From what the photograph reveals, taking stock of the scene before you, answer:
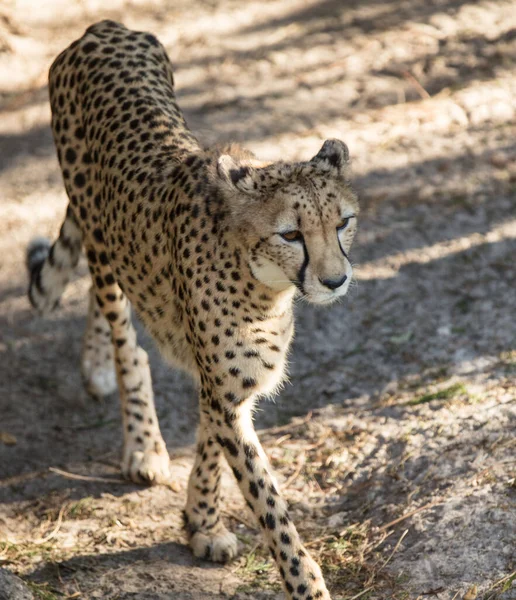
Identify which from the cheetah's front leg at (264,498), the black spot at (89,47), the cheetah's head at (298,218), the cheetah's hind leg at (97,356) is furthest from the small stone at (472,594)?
the black spot at (89,47)

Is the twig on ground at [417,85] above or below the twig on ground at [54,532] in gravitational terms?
above

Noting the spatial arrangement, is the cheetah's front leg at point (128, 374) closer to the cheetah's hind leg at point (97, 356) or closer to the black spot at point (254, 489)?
the cheetah's hind leg at point (97, 356)

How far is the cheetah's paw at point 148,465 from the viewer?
4344mm

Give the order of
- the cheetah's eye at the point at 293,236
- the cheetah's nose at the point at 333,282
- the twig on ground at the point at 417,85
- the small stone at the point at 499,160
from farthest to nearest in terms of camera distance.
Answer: the twig on ground at the point at 417,85, the small stone at the point at 499,160, the cheetah's eye at the point at 293,236, the cheetah's nose at the point at 333,282

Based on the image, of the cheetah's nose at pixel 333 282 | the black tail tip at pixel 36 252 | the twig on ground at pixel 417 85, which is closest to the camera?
the cheetah's nose at pixel 333 282

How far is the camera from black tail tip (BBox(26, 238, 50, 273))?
5.00m

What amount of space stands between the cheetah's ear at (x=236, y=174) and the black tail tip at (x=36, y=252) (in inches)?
75.5

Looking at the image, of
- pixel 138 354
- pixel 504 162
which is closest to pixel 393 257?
pixel 504 162

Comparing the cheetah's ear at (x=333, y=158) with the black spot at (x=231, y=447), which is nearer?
the cheetah's ear at (x=333, y=158)

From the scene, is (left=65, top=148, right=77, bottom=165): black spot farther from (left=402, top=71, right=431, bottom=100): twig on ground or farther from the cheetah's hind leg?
(left=402, top=71, right=431, bottom=100): twig on ground

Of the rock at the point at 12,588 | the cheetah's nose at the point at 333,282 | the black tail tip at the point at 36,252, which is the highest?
the cheetah's nose at the point at 333,282

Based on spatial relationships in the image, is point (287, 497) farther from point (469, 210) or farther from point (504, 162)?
point (504, 162)

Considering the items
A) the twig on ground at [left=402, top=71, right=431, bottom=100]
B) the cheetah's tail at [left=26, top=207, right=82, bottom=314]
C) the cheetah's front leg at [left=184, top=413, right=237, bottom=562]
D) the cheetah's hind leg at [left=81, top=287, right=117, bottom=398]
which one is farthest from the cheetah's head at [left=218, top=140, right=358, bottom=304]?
the twig on ground at [left=402, top=71, right=431, bottom=100]

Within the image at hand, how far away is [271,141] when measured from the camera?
6.75m
